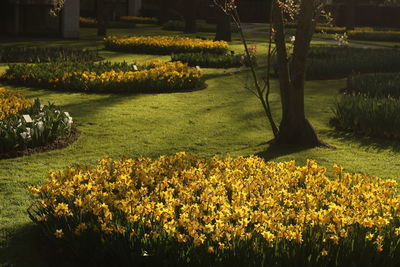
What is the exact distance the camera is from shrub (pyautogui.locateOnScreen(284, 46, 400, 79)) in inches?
664

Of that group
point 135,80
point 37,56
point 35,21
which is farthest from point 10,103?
point 35,21

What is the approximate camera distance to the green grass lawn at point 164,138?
245 inches

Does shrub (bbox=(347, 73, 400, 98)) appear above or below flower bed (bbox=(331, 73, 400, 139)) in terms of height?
above

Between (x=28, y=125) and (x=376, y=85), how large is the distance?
7497 mm

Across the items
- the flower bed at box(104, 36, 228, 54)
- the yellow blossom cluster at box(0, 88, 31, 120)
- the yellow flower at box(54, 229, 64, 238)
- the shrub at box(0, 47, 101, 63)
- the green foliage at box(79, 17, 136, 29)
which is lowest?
the yellow flower at box(54, 229, 64, 238)

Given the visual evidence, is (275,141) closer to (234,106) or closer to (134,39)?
(234,106)

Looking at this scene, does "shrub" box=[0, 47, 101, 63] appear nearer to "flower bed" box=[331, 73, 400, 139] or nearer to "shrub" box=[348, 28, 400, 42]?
"flower bed" box=[331, 73, 400, 139]

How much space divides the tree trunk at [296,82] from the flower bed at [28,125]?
126 inches

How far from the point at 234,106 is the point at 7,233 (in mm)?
7317

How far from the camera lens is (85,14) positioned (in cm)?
3947

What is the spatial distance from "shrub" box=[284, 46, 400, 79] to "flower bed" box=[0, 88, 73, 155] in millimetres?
9399

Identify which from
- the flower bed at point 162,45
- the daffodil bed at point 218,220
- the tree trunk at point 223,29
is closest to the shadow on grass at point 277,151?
the daffodil bed at point 218,220

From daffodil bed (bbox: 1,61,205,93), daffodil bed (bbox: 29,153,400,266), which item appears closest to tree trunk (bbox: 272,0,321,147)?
daffodil bed (bbox: 29,153,400,266)

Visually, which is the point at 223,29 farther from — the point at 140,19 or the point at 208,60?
the point at 140,19
